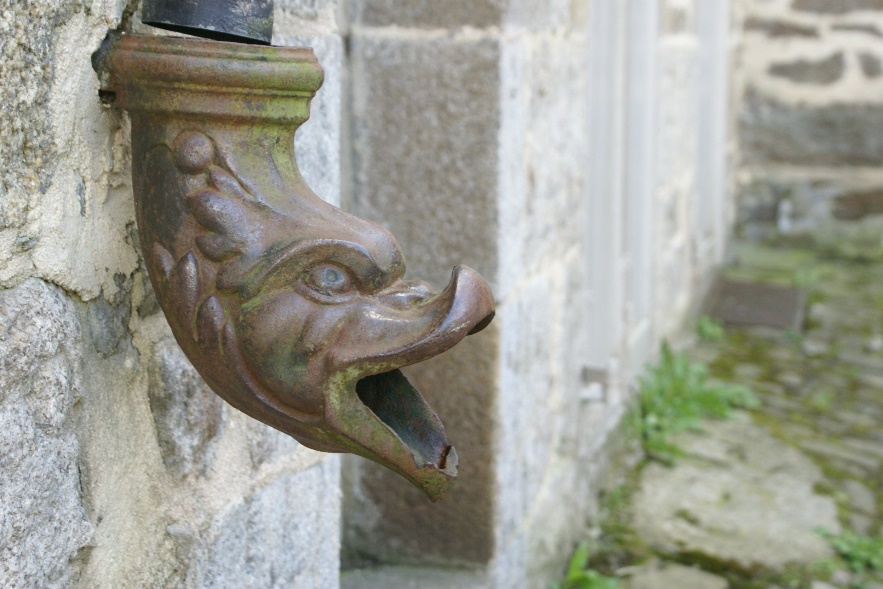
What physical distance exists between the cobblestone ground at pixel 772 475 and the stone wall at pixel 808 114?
1634mm

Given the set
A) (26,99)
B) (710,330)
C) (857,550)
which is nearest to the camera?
(26,99)

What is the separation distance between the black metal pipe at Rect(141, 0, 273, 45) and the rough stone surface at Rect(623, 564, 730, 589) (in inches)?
83.0

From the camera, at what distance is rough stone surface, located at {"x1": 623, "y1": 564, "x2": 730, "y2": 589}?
8.52 ft

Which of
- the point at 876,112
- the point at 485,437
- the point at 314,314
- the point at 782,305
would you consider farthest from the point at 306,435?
the point at 876,112

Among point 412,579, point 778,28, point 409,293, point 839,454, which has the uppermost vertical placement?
point 778,28

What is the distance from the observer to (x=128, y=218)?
2.98ft

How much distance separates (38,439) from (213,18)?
357 mm

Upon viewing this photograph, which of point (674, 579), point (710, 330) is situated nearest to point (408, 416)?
point (674, 579)

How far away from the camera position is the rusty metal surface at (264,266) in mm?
780

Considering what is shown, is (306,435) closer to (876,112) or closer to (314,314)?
(314,314)

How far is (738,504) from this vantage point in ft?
10.2

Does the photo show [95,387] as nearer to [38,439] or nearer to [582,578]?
[38,439]

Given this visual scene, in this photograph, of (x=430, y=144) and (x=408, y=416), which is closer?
(x=408, y=416)

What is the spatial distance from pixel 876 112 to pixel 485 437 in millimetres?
5322
